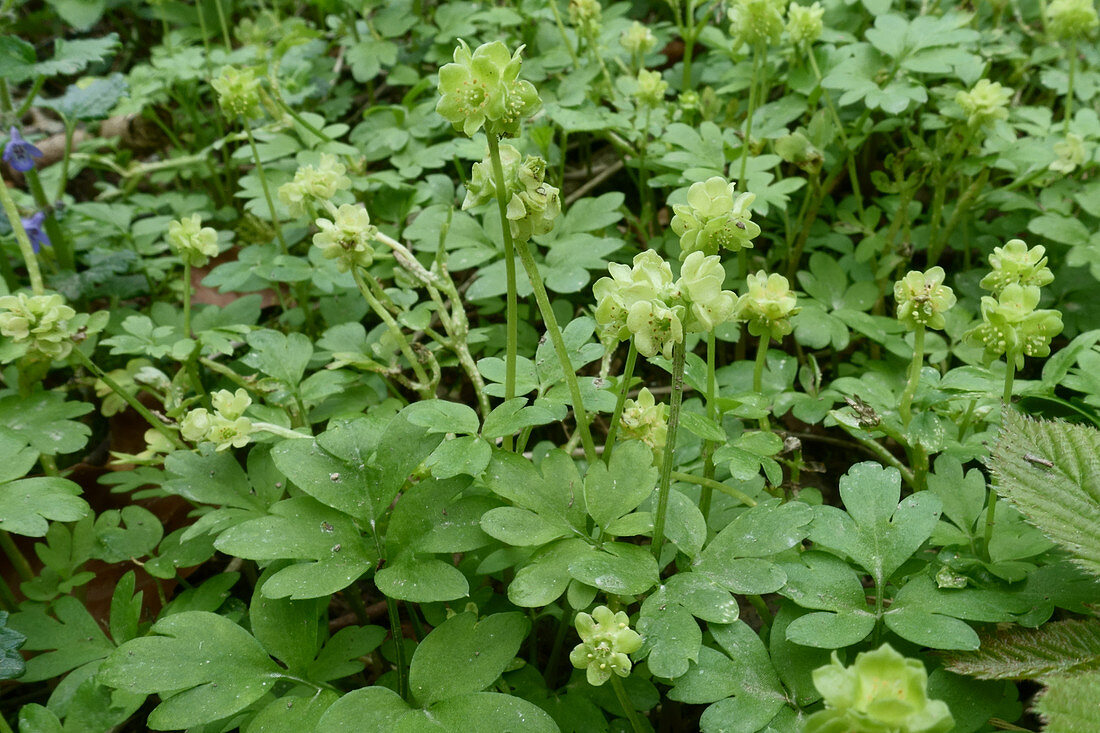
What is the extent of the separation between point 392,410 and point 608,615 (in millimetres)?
840

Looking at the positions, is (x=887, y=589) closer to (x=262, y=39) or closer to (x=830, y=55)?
(x=830, y=55)

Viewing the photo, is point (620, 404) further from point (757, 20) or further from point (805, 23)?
point (805, 23)

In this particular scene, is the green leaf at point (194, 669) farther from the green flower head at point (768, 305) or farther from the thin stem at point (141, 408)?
the green flower head at point (768, 305)

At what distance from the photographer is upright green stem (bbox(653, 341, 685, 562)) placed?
3.96 feet

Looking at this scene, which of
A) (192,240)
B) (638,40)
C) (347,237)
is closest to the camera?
(347,237)

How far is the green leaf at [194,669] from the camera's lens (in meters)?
1.21

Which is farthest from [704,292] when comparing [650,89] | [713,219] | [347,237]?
[650,89]

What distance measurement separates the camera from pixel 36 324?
5.61 ft

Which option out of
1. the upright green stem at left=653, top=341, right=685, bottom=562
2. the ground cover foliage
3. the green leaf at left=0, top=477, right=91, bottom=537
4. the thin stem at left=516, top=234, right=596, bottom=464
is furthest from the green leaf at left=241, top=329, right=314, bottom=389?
the upright green stem at left=653, top=341, right=685, bottom=562

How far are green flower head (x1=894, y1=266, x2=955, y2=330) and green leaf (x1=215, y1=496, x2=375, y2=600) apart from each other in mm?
1046

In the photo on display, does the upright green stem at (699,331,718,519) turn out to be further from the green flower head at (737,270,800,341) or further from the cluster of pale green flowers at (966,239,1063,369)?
the cluster of pale green flowers at (966,239,1063,369)

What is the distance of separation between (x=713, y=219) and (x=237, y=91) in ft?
4.92

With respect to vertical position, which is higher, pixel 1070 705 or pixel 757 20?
pixel 757 20

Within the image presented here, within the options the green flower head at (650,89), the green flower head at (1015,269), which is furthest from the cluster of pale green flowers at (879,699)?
the green flower head at (650,89)
